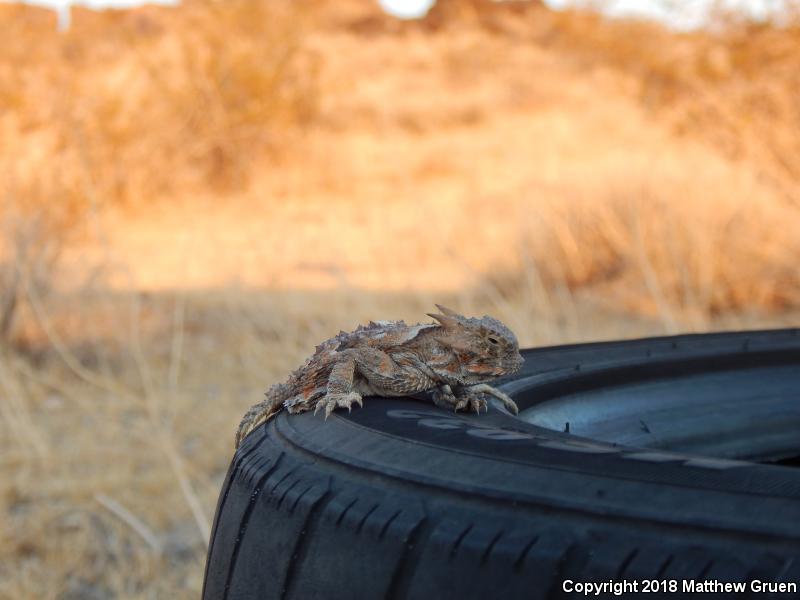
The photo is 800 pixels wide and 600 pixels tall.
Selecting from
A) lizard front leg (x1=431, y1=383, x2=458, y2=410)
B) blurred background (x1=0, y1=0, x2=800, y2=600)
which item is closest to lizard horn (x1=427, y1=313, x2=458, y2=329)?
lizard front leg (x1=431, y1=383, x2=458, y2=410)

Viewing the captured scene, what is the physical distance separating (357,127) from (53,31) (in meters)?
11.2

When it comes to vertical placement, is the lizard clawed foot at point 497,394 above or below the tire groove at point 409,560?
above

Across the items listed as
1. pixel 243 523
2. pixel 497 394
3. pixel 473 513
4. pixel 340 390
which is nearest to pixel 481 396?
pixel 497 394

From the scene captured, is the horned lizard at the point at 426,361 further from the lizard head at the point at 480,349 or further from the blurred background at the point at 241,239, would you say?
the blurred background at the point at 241,239

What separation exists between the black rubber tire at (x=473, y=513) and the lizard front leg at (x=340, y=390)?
0.02 meters

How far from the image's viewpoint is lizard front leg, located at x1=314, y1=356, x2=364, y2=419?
59.1 inches

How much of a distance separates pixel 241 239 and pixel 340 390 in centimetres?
930

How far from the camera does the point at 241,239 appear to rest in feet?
34.9

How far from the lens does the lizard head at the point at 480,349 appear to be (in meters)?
1.64

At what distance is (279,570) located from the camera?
123 cm

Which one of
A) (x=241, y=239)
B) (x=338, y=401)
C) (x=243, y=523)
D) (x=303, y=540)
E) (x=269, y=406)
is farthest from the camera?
(x=241, y=239)

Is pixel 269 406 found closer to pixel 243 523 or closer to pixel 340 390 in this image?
pixel 340 390

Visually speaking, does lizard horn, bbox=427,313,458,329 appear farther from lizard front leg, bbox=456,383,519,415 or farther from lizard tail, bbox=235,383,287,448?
lizard tail, bbox=235,383,287,448

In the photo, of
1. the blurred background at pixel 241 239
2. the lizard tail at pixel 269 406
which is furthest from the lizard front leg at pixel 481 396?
the blurred background at pixel 241 239
